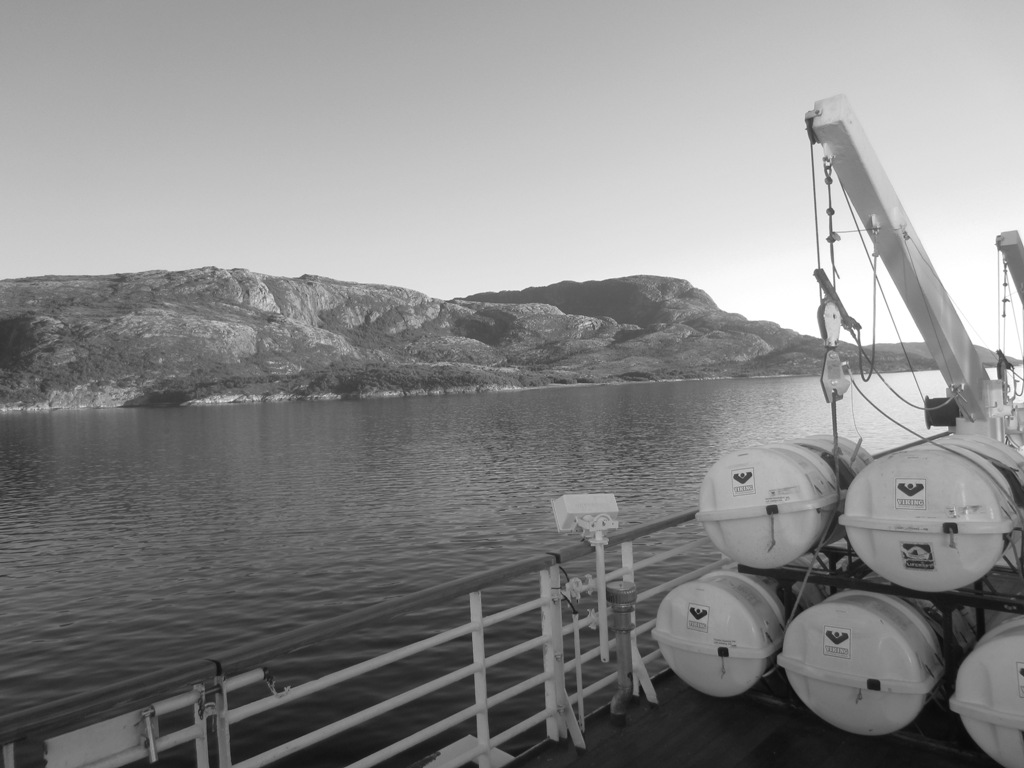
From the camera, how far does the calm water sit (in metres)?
15.8

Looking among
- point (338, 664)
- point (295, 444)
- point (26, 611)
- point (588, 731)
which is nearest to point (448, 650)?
point (338, 664)

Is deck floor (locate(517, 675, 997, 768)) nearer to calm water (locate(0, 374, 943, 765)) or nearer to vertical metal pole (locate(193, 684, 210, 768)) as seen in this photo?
vertical metal pole (locate(193, 684, 210, 768))

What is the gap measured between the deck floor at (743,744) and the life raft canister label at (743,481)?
1615 mm

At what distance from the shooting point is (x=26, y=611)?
17641 millimetres

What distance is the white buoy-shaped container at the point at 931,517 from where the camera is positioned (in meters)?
4.76

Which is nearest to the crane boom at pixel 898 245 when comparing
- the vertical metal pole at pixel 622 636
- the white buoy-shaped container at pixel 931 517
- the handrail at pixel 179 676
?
the white buoy-shaped container at pixel 931 517

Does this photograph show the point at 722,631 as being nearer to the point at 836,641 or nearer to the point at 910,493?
the point at 836,641

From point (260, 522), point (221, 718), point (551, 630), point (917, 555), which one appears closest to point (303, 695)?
point (221, 718)

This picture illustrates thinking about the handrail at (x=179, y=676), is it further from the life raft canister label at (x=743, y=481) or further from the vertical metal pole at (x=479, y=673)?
the life raft canister label at (x=743, y=481)

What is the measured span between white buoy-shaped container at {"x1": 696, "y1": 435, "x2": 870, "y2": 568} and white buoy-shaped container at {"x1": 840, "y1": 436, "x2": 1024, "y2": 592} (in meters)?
0.34

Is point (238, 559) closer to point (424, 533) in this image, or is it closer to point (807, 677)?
point (424, 533)

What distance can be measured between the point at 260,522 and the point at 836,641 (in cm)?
2635

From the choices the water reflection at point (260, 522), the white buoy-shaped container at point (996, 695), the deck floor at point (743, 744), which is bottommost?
the water reflection at point (260, 522)

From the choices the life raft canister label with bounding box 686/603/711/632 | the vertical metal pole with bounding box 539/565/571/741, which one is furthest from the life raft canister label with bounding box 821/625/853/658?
the vertical metal pole with bounding box 539/565/571/741
